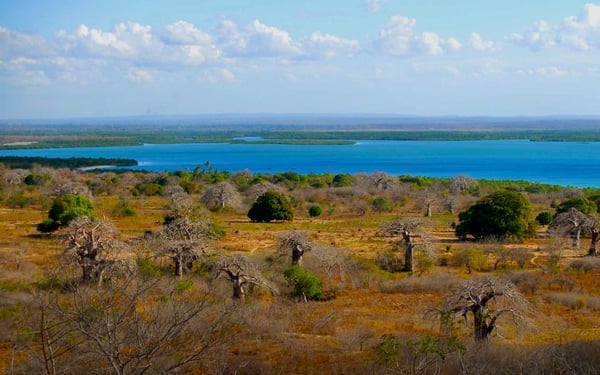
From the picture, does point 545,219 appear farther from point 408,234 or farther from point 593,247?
point 408,234

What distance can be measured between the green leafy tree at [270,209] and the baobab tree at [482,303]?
1059 inches

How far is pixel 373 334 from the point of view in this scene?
16453 millimetres

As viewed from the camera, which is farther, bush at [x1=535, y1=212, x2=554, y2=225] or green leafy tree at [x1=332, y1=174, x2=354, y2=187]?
green leafy tree at [x1=332, y1=174, x2=354, y2=187]

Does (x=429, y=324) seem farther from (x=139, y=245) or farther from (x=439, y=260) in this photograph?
(x=139, y=245)

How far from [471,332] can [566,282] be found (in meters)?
8.79

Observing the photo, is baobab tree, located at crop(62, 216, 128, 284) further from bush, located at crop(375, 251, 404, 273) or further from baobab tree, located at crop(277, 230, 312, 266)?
bush, located at crop(375, 251, 404, 273)

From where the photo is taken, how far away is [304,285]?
2223cm

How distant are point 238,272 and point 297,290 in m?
2.60

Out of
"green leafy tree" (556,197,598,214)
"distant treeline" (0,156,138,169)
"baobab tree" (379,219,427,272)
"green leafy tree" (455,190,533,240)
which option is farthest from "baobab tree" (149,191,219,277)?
"distant treeline" (0,156,138,169)

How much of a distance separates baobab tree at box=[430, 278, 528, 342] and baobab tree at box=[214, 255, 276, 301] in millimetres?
6915

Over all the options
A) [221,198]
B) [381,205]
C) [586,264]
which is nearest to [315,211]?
[381,205]

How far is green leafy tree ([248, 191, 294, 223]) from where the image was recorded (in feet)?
142

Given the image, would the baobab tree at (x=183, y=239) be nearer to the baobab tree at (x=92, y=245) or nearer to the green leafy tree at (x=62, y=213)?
the baobab tree at (x=92, y=245)

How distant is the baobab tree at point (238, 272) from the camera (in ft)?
68.5
